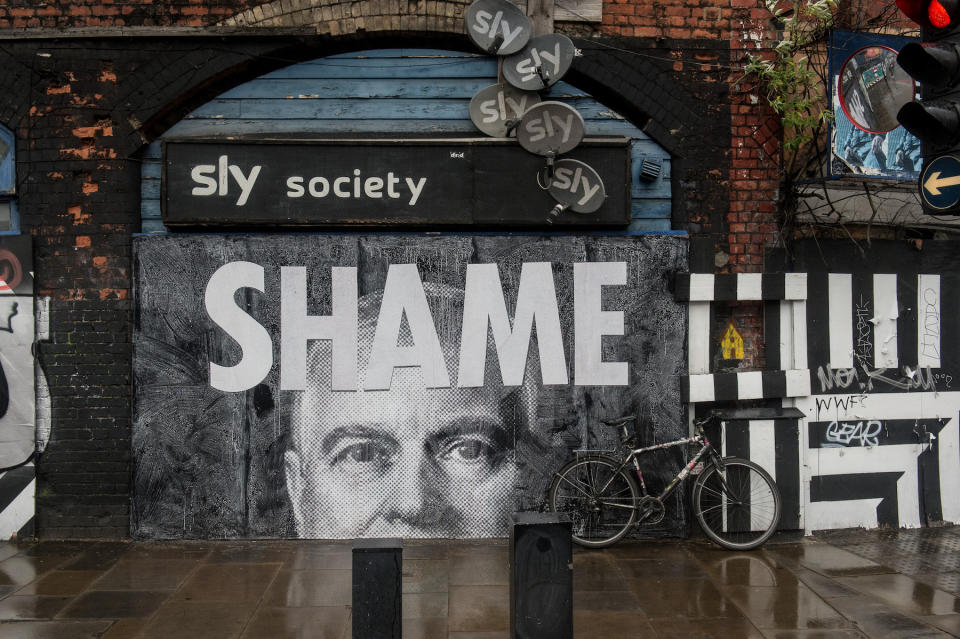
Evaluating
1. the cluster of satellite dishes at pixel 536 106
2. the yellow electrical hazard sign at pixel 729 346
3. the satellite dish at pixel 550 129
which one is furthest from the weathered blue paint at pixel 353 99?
the yellow electrical hazard sign at pixel 729 346

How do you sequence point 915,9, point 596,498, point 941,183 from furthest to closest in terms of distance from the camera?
point 596,498
point 915,9
point 941,183

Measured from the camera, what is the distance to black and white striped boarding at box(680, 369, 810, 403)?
259 inches

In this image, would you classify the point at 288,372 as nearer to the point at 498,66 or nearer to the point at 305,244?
the point at 305,244

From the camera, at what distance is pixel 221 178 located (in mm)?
6508

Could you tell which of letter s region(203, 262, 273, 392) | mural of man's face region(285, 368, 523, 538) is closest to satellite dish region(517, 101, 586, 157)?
mural of man's face region(285, 368, 523, 538)

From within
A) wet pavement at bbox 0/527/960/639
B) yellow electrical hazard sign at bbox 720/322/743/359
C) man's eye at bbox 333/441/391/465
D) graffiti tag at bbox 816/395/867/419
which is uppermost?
yellow electrical hazard sign at bbox 720/322/743/359

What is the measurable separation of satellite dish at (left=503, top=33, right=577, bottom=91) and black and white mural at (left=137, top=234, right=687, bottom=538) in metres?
1.32

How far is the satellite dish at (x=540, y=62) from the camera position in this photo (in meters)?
6.44

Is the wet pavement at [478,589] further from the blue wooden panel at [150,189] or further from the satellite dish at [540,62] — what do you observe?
the satellite dish at [540,62]

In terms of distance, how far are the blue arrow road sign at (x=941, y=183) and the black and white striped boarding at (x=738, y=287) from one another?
7.53 feet

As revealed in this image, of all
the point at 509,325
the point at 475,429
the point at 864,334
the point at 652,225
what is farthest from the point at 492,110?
Answer: the point at 864,334

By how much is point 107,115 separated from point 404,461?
3876 millimetres

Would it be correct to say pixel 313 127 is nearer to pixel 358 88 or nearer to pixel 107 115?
pixel 358 88

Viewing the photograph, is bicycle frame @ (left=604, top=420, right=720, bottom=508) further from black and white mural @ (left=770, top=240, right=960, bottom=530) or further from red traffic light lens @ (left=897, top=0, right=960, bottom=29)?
red traffic light lens @ (left=897, top=0, right=960, bottom=29)
